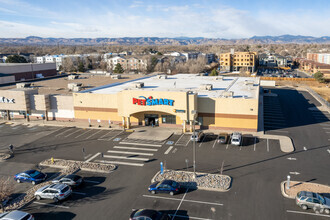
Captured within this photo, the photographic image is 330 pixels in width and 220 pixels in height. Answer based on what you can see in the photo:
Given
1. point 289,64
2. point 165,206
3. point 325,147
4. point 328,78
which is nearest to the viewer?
point 165,206

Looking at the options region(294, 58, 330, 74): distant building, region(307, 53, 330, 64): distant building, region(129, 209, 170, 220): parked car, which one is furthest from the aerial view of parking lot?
region(307, 53, 330, 64): distant building

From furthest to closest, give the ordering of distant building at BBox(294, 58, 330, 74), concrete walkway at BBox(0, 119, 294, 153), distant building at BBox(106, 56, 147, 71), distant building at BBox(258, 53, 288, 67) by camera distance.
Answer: distant building at BBox(258, 53, 288, 67), distant building at BBox(106, 56, 147, 71), distant building at BBox(294, 58, 330, 74), concrete walkway at BBox(0, 119, 294, 153)

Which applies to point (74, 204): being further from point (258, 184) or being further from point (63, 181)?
point (258, 184)

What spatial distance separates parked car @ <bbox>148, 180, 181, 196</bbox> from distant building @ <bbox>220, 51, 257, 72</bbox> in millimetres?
118504

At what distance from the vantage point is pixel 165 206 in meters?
21.8

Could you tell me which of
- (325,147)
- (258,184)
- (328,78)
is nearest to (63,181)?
(258,184)

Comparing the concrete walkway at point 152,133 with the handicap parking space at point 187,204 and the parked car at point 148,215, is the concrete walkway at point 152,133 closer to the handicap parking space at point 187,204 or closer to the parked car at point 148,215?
the handicap parking space at point 187,204

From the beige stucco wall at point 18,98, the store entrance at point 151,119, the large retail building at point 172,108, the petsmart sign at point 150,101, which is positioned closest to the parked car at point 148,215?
the large retail building at point 172,108

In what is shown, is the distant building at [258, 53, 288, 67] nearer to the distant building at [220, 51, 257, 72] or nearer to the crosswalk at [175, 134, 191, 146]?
the distant building at [220, 51, 257, 72]

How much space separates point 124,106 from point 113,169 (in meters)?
15.7

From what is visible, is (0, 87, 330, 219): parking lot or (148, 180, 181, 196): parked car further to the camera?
(148, 180, 181, 196): parked car

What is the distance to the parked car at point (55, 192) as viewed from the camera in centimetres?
2277

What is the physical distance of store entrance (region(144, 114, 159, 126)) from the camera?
144 feet

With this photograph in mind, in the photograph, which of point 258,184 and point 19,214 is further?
point 258,184
